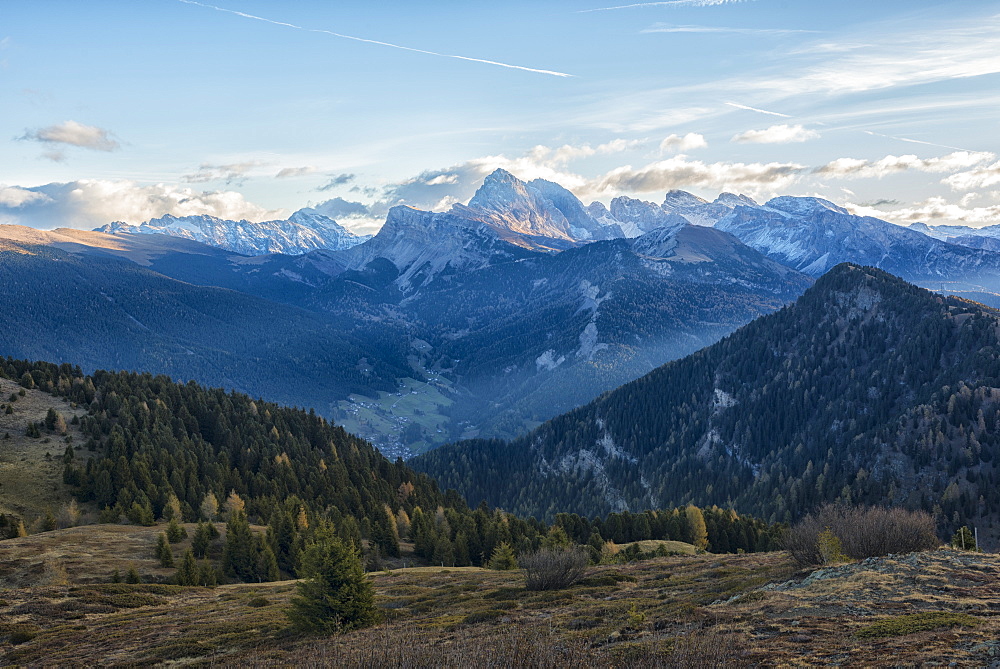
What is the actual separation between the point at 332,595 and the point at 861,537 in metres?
52.3

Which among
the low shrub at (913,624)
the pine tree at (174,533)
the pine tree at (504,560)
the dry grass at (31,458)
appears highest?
the dry grass at (31,458)

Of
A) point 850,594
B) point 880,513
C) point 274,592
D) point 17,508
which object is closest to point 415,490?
point 17,508

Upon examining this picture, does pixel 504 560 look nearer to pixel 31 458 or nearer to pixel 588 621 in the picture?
pixel 588 621

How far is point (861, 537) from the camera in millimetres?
66062

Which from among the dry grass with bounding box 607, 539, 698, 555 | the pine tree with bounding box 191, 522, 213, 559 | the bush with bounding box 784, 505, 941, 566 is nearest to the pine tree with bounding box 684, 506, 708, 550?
the dry grass with bounding box 607, 539, 698, 555

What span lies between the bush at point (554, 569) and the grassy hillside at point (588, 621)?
184cm

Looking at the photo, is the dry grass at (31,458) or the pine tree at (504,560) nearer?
the pine tree at (504,560)

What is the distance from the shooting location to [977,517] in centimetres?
18162

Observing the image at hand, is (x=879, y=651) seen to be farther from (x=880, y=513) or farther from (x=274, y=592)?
(x=274, y=592)

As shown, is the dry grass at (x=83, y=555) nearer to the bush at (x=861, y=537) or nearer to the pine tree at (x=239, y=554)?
the pine tree at (x=239, y=554)

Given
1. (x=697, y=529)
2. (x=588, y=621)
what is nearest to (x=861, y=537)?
(x=588, y=621)

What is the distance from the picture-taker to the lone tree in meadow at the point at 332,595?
175 ft

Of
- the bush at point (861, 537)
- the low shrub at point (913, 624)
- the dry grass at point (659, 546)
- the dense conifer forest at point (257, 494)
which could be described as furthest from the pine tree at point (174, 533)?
the low shrub at point (913, 624)

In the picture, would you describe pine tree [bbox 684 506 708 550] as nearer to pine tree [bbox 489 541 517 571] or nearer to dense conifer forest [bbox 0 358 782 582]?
dense conifer forest [bbox 0 358 782 582]
